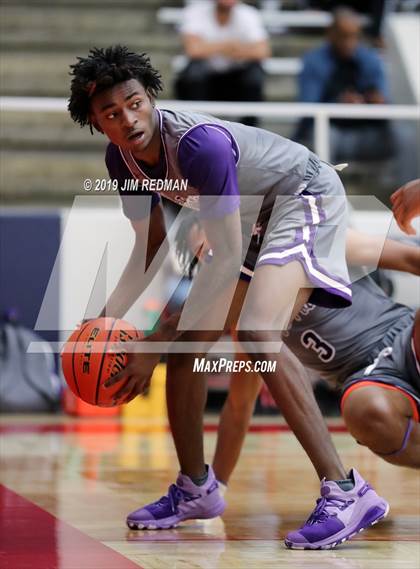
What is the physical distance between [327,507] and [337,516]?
35 millimetres

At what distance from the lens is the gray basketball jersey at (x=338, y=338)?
12.4 feet

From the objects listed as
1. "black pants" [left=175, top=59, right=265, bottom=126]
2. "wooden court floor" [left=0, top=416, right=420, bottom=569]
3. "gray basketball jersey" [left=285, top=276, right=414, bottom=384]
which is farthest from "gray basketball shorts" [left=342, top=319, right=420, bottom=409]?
"black pants" [left=175, top=59, right=265, bottom=126]

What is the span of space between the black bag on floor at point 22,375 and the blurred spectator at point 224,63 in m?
2.09

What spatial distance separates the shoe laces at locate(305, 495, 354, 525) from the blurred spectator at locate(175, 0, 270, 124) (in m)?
4.79

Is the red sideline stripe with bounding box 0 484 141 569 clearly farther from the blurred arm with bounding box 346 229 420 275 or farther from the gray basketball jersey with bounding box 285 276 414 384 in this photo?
the blurred arm with bounding box 346 229 420 275

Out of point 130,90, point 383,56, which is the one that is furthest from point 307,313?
point 383,56

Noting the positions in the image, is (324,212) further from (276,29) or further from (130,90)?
(276,29)

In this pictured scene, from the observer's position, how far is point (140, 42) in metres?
9.27

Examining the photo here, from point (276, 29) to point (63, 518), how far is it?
678 cm

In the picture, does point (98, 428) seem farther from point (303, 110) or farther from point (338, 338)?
point (338, 338)

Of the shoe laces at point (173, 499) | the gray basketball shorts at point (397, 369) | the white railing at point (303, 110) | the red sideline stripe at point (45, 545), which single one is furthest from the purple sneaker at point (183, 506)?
the white railing at point (303, 110)

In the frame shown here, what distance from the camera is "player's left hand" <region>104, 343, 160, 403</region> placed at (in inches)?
127

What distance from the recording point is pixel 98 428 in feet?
20.1

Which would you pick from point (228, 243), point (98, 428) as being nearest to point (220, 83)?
point (98, 428)
